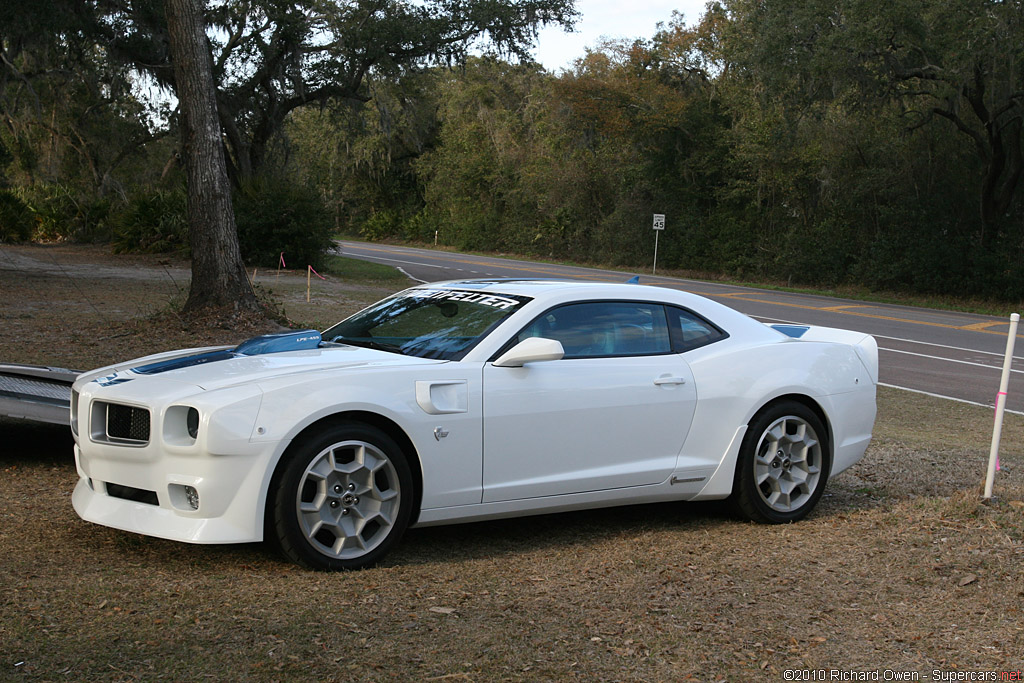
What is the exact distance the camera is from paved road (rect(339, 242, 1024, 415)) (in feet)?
47.5

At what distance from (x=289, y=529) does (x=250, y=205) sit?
25370mm

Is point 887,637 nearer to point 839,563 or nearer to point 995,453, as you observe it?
point 839,563

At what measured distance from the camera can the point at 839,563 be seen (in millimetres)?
5055

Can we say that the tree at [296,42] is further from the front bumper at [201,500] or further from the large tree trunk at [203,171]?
the front bumper at [201,500]

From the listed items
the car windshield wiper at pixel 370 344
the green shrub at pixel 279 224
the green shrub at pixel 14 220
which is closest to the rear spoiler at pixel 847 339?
the car windshield wiper at pixel 370 344

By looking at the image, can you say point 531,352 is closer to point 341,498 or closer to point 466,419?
point 466,419

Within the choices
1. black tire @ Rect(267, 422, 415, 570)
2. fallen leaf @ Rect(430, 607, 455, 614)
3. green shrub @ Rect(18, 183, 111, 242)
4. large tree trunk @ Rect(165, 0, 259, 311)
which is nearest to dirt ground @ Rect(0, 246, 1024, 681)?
fallen leaf @ Rect(430, 607, 455, 614)

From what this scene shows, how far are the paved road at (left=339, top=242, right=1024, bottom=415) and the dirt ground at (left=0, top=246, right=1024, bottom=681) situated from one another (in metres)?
8.40

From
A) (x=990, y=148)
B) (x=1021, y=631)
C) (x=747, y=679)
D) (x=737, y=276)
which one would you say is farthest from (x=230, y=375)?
(x=737, y=276)

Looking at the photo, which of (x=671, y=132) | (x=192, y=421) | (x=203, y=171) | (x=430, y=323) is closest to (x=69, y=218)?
(x=671, y=132)

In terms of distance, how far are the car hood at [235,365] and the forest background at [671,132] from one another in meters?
17.8

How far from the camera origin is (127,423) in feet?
15.4

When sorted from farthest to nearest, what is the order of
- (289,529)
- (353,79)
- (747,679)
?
(353,79)
(289,529)
(747,679)

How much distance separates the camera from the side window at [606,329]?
5422mm
